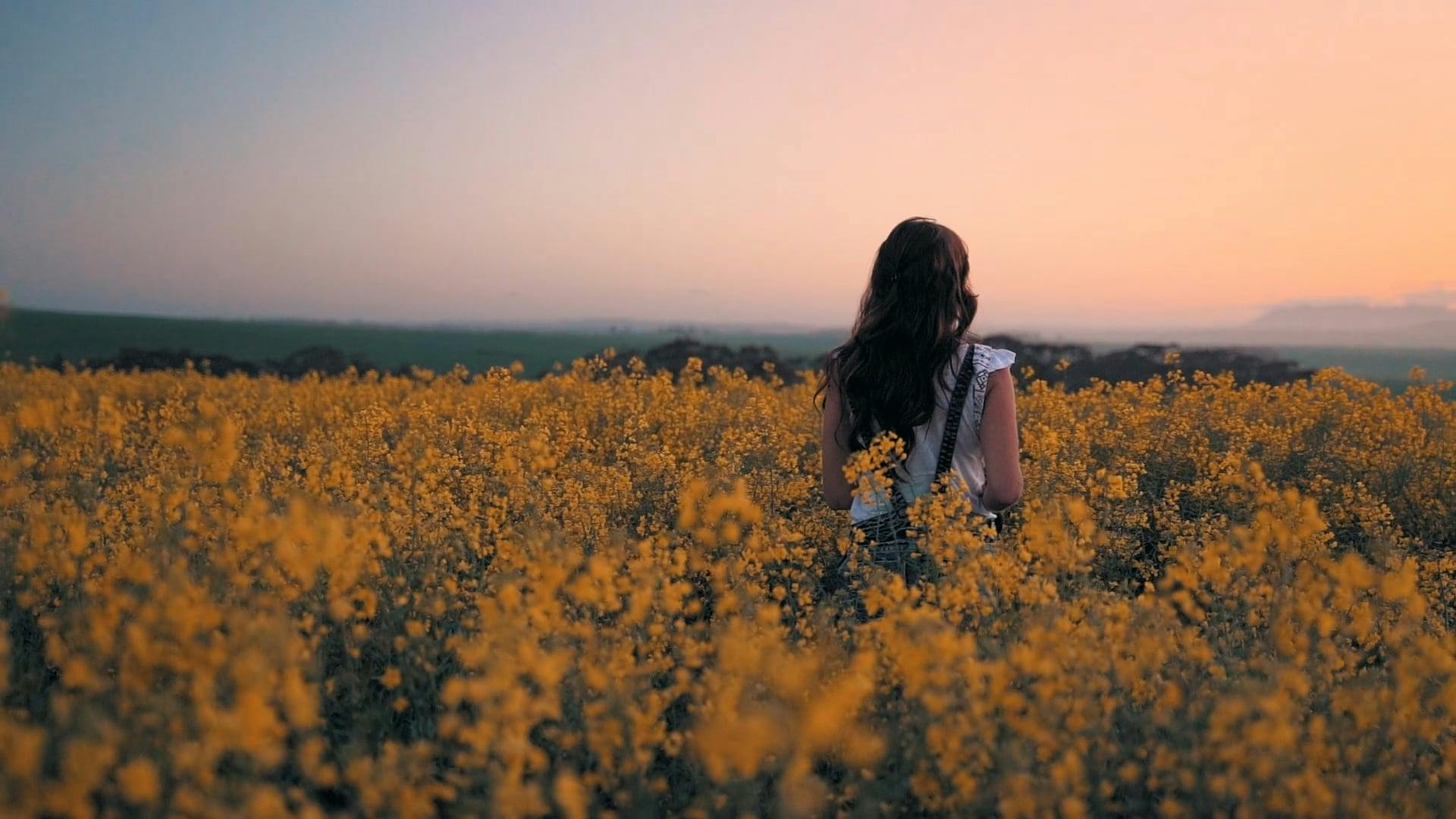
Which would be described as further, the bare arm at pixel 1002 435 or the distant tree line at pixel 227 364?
the distant tree line at pixel 227 364

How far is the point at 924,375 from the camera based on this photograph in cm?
383

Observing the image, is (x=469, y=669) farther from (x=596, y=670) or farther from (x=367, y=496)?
(x=367, y=496)

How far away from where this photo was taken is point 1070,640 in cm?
291

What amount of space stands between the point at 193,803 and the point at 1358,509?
21.1 ft

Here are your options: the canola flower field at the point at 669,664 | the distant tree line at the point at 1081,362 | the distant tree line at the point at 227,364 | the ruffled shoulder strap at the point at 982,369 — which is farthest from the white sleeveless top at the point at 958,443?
the distant tree line at the point at 227,364

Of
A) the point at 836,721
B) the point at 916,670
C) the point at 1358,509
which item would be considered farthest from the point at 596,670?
the point at 1358,509

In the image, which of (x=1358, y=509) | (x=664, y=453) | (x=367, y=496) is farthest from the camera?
(x=664, y=453)

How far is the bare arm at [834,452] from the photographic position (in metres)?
4.11

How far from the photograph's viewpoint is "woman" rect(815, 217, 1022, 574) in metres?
3.69

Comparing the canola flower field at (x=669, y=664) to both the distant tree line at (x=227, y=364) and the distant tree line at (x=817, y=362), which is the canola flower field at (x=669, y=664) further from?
the distant tree line at (x=227, y=364)

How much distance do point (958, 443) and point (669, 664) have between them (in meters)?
1.80

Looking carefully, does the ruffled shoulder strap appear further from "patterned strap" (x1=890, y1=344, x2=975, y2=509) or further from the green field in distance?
the green field in distance

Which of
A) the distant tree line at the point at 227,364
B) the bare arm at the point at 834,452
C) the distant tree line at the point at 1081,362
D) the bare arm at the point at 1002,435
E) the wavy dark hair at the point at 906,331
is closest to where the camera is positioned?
the wavy dark hair at the point at 906,331

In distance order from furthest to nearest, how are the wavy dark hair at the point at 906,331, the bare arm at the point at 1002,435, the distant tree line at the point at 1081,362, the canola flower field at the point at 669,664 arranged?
the distant tree line at the point at 1081,362
the bare arm at the point at 1002,435
the wavy dark hair at the point at 906,331
the canola flower field at the point at 669,664
